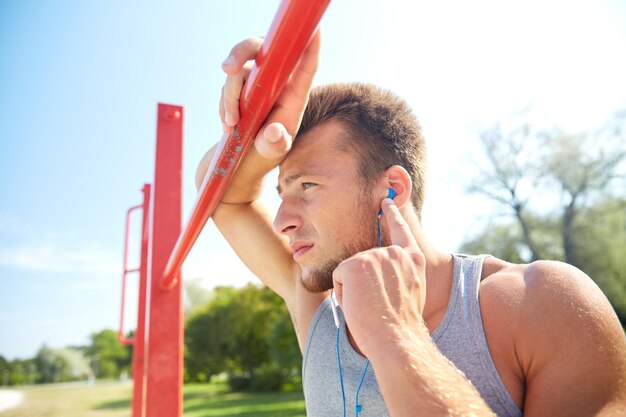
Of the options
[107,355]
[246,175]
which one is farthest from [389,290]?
[107,355]

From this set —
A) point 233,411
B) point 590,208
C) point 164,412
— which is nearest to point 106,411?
point 233,411

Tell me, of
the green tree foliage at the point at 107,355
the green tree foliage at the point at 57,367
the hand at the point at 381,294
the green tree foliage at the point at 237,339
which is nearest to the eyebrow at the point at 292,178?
the hand at the point at 381,294

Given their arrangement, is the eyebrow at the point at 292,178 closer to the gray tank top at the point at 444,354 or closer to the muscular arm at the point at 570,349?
the gray tank top at the point at 444,354

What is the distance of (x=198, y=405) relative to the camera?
2603 centimetres

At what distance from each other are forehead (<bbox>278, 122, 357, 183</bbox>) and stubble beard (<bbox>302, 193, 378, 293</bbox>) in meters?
0.15

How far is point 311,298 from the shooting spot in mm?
1807

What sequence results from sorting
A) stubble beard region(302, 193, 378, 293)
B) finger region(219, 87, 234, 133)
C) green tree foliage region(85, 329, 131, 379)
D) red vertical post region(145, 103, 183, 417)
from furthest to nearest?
green tree foliage region(85, 329, 131, 379)
red vertical post region(145, 103, 183, 417)
stubble beard region(302, 193, 378, 293)
finger region(219, 87, 234, 133)

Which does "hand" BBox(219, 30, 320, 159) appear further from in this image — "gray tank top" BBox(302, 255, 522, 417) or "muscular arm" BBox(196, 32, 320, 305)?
"gray tank top" BBox(302, 255, 522, 417)

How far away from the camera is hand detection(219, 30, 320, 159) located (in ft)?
3.47

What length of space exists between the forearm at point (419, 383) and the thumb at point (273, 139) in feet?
1.63

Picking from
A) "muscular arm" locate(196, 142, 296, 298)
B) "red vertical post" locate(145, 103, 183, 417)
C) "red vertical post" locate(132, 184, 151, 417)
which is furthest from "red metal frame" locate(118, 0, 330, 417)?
"red vertical post" locate(132, 184, 151, 417)

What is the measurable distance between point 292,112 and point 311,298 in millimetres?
857

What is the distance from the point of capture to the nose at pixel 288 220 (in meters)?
1.52

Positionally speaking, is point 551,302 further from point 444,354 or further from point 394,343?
point 394,343
